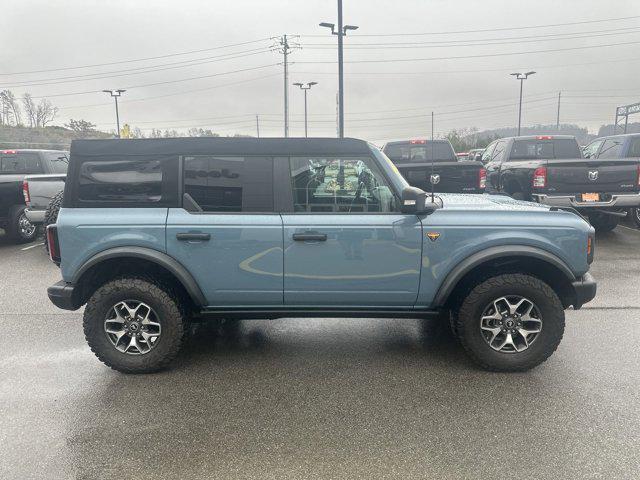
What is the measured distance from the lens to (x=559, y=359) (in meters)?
4.06

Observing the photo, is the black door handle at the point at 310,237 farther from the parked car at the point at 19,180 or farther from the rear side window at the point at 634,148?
the rear side window at the point at 634,148

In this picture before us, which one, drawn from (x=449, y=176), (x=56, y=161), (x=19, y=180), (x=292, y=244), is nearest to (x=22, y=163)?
(x=56, y=161)

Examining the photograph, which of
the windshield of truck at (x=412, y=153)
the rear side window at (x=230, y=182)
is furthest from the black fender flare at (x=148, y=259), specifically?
the windshield of truck at (x=412, y=153)

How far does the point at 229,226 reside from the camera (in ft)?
12.1

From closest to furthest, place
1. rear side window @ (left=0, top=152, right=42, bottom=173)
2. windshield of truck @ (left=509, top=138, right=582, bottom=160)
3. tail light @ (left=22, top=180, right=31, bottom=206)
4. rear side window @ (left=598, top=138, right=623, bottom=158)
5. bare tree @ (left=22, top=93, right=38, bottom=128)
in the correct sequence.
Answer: tail light @ (left=22, top=180, right=31, bottom=206), rear side window @ (left=0, top=152, right=42, bottom=173), rear side window @ (left=598, top=138, right=623, bottom=158), windshield of truck @ (left=509, top=138, right=582, bottom=160), bare tree @ (left=22, top=93, right=38, bottom=128)

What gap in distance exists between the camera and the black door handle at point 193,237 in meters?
3.67

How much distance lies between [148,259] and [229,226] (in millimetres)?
659

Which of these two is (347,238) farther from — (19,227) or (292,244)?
(19,227)

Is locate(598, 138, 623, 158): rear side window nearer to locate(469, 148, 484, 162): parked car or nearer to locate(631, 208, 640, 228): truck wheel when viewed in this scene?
locate(631, 208, 640, 228): truck wheel

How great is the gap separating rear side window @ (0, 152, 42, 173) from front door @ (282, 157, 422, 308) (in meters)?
8.50

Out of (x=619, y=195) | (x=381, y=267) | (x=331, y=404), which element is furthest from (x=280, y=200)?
(x=619, y=195)

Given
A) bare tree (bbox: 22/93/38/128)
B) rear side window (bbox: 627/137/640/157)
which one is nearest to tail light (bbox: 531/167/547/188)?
rear side window (bbox: 627/137/640/157)

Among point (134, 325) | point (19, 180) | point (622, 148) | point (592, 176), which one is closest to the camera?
point (134, 325)

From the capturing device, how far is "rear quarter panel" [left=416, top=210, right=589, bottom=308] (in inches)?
144
